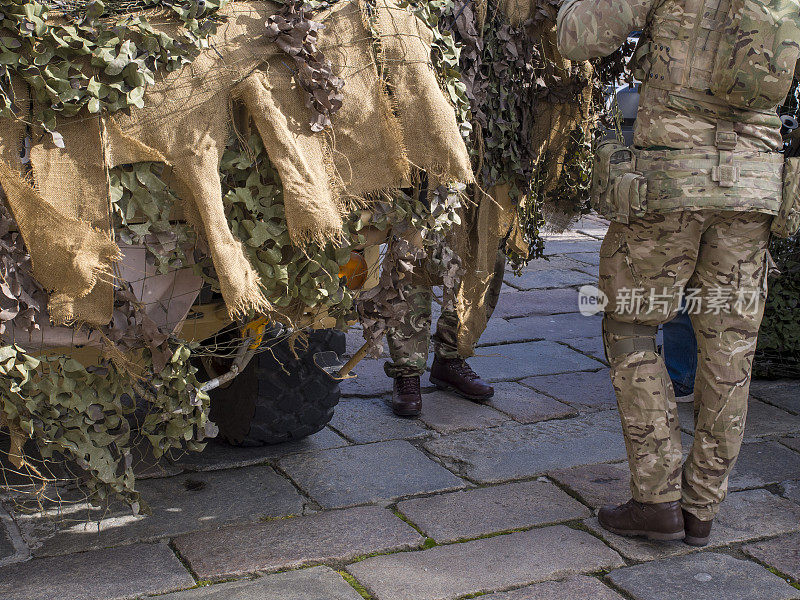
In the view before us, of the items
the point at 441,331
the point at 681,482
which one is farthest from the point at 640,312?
the point at 441,331

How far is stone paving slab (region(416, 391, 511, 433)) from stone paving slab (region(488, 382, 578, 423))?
2.8 inches

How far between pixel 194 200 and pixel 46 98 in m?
Result: 0.40

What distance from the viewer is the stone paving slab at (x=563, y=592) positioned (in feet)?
8.32

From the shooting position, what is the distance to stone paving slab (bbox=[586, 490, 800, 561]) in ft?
9.36

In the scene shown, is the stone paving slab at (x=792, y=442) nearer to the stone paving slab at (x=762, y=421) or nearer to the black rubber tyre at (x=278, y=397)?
the stone paving slab at (x=762, y=421)

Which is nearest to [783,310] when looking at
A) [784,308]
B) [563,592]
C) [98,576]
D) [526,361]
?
[784,308]

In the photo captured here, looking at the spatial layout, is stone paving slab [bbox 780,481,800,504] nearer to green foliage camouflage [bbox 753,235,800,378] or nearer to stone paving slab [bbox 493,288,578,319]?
green foliage camouflage [bbox 753,235,800,378]

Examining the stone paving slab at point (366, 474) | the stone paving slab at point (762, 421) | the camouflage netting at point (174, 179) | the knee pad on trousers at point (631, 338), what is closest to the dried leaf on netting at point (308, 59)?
the camouflage netting at point (174, 179)

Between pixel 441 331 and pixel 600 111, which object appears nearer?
pixel 600 111

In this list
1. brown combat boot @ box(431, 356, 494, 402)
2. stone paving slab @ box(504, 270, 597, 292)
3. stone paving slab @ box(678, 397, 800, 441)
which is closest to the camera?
stone paving slab @ box(678, 397, 800, 441)

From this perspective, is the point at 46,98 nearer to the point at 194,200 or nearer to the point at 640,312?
the point at 194,200

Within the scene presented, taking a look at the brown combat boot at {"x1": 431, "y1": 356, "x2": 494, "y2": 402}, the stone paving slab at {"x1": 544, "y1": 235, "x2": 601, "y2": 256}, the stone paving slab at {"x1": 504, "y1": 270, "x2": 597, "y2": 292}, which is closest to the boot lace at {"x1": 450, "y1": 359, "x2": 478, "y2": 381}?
the brown combat boot at {"x1": 431, "y1": 356, "x2": 494, "y2": 402}

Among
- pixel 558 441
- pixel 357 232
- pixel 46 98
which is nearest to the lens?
pixel 46 98

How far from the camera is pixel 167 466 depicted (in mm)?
3346
